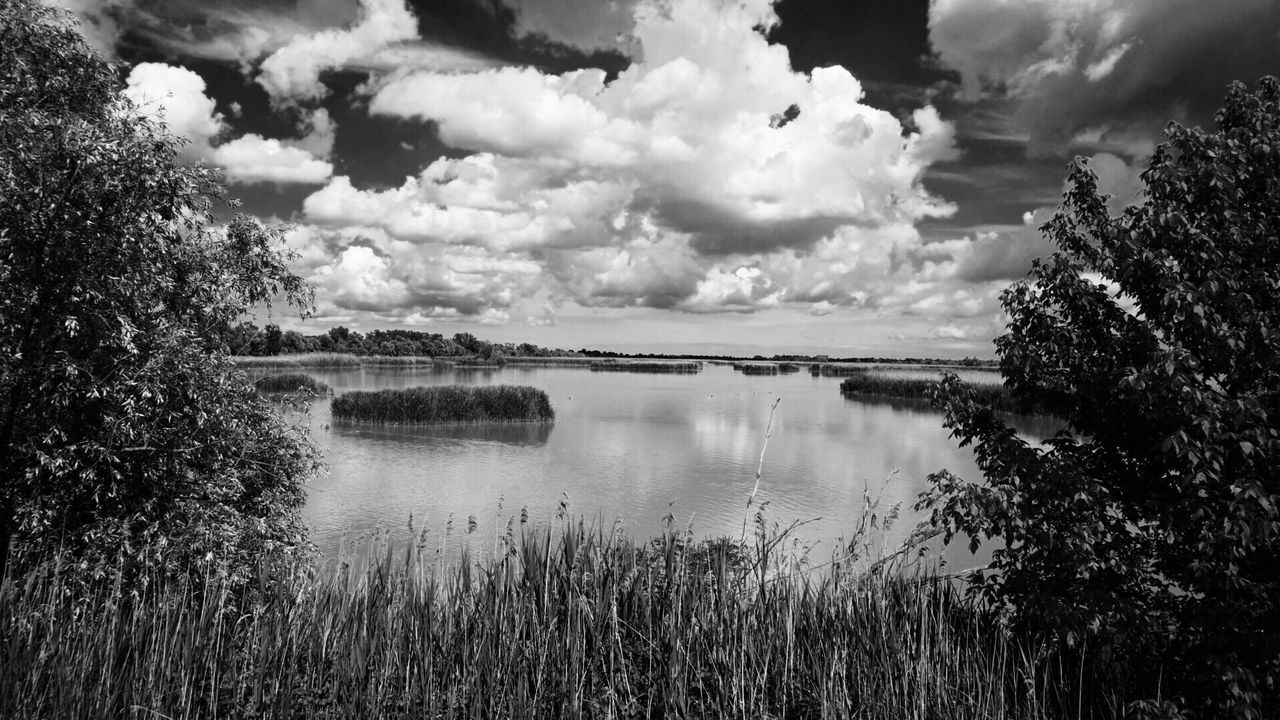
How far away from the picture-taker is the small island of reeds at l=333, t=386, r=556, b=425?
1244 inches

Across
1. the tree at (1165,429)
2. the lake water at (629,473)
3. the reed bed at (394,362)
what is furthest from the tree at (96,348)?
the reed bed at (394,362)

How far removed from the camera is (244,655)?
17.6 ft

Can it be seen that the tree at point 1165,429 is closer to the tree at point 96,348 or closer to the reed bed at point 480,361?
the tree at point 96,348

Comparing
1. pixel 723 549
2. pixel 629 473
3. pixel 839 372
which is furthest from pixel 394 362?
pixel 723 549

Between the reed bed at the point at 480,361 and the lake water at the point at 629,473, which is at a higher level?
the reed bed at the point at 480,361

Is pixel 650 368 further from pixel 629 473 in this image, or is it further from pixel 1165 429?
pixel 1165 429

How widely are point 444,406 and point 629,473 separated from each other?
14.6 metres

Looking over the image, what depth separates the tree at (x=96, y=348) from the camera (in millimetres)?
6430

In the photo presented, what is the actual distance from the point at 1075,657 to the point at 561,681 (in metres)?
4.24

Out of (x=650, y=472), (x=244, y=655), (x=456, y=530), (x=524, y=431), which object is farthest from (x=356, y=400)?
(x=244, y=655)

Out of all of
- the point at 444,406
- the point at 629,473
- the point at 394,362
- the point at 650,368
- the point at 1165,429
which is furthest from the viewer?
the point at 650,368

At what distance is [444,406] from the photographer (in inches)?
1270

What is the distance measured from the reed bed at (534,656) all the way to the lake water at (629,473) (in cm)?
120

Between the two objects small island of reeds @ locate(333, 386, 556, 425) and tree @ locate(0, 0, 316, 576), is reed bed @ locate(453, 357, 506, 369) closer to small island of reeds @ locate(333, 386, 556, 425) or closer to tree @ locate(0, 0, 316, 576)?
small island of reeds @ locate(333, 386, 556, 425)
